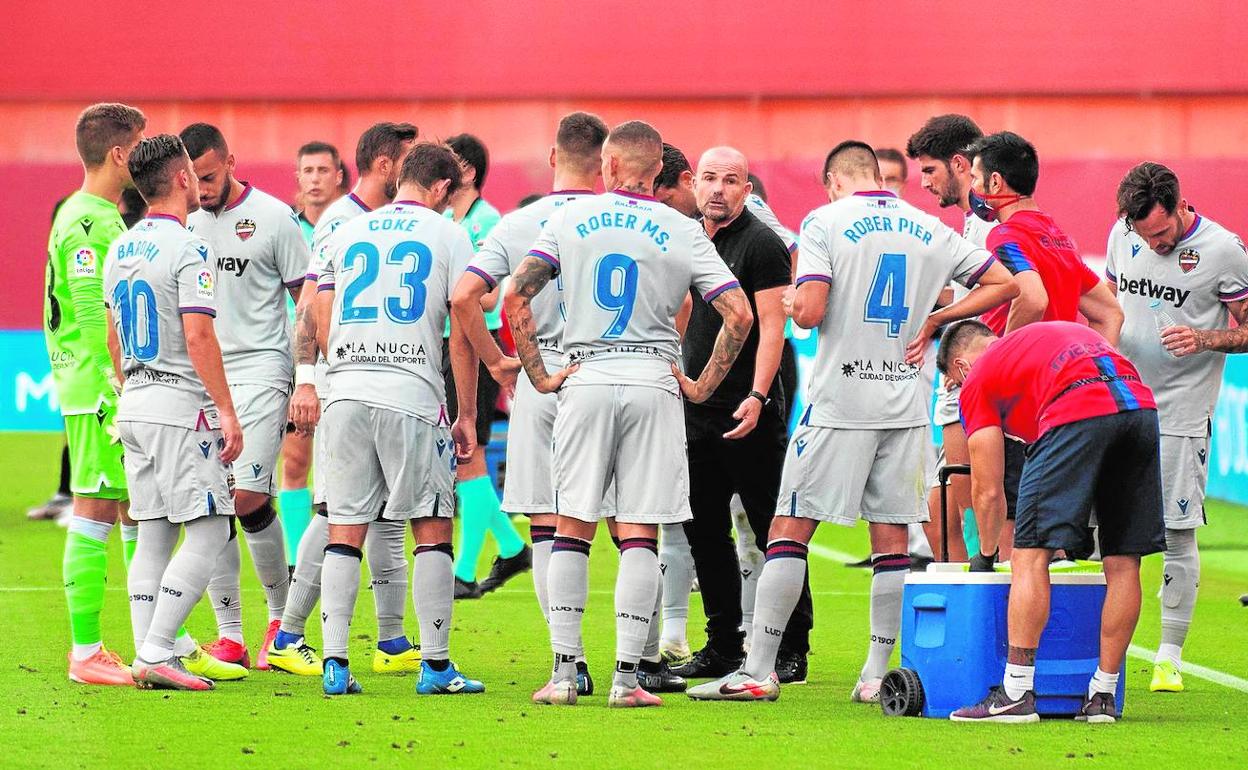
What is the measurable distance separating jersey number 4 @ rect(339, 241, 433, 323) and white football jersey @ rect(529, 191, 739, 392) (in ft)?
1.68

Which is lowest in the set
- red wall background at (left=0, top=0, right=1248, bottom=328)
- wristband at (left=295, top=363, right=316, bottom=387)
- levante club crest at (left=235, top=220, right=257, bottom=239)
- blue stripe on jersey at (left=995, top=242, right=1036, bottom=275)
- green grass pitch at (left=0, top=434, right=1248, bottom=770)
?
green grass pitch at (left=0, top=434, right=1248, bottom=770)

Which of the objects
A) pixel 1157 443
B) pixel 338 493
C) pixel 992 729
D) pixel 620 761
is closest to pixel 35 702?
pixel 338 493

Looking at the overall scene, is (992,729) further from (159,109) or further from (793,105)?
(159,109)

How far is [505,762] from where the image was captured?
5406 mm

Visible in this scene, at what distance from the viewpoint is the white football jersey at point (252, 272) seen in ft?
25.6

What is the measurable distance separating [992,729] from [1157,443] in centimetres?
113

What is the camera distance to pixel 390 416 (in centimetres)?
670

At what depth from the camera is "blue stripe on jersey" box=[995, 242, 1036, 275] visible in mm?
6938

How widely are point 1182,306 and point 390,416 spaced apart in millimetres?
3350

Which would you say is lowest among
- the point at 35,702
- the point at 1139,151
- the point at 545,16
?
the point at 35,702

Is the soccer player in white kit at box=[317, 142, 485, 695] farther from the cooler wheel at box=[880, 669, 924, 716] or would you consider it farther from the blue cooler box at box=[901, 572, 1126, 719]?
the blue cooler box at box=[901, 572, 1126, 719]

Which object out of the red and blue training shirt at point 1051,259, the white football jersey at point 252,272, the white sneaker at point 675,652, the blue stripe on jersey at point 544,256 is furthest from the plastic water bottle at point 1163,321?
the white football jersey at point 252,272

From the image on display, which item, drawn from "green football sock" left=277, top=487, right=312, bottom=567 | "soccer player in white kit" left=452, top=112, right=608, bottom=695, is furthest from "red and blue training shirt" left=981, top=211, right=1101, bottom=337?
"green football sock" left=277, top=487, right=312, bottom=567

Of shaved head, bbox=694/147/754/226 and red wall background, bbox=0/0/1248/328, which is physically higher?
red wall background, bbox=0/0/1248/328
